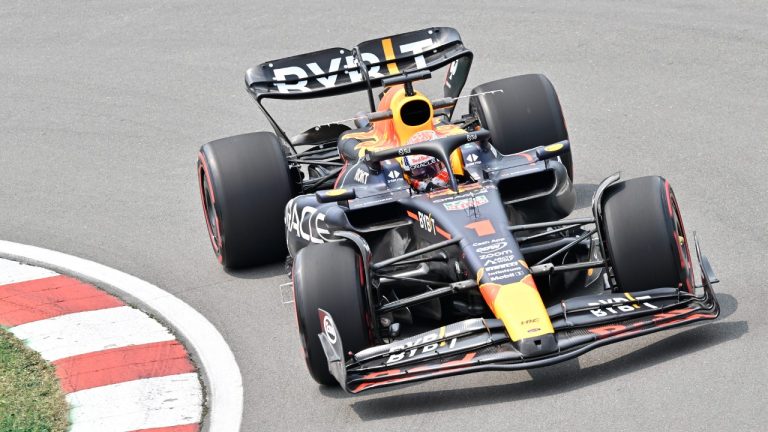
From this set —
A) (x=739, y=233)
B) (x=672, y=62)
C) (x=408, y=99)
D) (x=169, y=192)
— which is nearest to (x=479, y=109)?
(x=408, y=99)

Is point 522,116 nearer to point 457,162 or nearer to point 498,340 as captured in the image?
point 457,162

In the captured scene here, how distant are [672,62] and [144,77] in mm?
5726

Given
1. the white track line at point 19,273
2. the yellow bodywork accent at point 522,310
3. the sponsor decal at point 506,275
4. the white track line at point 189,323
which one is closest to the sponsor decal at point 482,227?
the sponsor decal at point 506,275

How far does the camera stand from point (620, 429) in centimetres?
687

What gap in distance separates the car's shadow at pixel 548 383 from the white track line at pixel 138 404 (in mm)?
827

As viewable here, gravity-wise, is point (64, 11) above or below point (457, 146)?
above

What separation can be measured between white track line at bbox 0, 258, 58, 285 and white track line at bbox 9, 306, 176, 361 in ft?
3.14

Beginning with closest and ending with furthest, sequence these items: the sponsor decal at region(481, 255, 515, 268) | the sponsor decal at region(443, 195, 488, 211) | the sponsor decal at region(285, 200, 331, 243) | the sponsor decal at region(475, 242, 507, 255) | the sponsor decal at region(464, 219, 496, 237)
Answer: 1. the sponsor decal at region(481, 255, 515, 268)
2. the sponsor decal at region(475, 242, 507, 255)
3. the sponsor decal at region(464, 219, 496, 237)
4. the sponsor decal at region(443, 195, 488, 211)
5. the sponsor decal at region(285, 200, 331, 243)

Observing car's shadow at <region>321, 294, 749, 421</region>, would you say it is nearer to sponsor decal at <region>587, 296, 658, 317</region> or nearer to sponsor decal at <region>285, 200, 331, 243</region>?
sponsor decal at <region>587, 296, 658, 317</region>

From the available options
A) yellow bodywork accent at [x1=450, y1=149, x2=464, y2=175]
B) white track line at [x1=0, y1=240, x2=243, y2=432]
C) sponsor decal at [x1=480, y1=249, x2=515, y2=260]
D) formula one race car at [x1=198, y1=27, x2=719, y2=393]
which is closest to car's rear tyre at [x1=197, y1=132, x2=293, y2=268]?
formula one race car at [x1=198, y1=27, x2=719, y2=393]

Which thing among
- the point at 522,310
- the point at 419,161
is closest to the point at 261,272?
the point at 419,161

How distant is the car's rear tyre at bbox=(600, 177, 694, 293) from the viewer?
7.88 m

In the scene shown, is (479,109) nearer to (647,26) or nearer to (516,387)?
(516,387)

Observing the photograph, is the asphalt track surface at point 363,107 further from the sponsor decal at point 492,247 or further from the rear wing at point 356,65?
the rear wing at point 356,65
